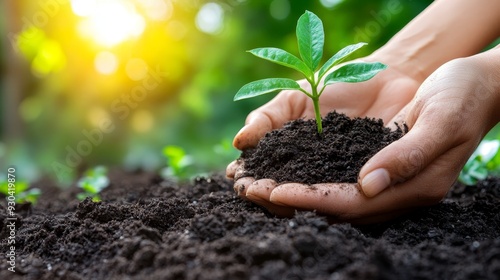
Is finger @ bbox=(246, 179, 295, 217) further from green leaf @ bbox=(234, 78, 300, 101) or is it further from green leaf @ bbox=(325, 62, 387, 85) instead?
green leaf @ bbox=(325, 62, 387, 85)

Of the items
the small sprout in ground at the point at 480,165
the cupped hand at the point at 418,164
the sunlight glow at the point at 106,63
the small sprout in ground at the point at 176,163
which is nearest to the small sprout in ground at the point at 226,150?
the small sprout in ground at the point at 176,163

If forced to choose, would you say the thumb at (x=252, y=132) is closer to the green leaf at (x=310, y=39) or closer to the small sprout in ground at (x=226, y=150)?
the green leaf at (x=310, y=39)

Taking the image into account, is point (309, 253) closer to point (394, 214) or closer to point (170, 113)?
point (394, 214)

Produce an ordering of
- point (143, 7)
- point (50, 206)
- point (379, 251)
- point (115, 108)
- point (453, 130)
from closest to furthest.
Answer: point (379, 251) < point (453, 130) < point (50, 206) < point (115, 108) < point (143, 7)

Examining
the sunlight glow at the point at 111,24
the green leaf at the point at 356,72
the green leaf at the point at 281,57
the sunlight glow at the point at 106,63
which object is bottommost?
the green leaf at the point at 356,72

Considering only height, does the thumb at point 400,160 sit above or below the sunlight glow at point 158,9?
below

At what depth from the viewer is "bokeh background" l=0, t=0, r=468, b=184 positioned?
4.74 m

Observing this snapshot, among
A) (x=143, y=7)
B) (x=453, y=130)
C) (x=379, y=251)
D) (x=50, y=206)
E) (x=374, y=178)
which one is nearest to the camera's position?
(x=379, y=251)

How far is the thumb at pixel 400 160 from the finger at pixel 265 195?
29 cm

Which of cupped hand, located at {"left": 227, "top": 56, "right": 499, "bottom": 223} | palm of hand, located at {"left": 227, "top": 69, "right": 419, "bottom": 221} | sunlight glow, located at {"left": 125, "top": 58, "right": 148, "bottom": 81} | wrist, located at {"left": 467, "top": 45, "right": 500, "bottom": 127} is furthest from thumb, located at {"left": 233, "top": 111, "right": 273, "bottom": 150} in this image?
sunlight glow, located at {"left": 125, "top": 58, "right": 148, "bottom": 81}

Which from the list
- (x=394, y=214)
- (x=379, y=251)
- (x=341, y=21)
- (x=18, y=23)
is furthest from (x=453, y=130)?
(x=18, y=23)

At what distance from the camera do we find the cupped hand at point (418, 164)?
1592 mm

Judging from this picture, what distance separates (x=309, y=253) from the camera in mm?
1266

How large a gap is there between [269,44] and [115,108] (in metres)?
1.69
